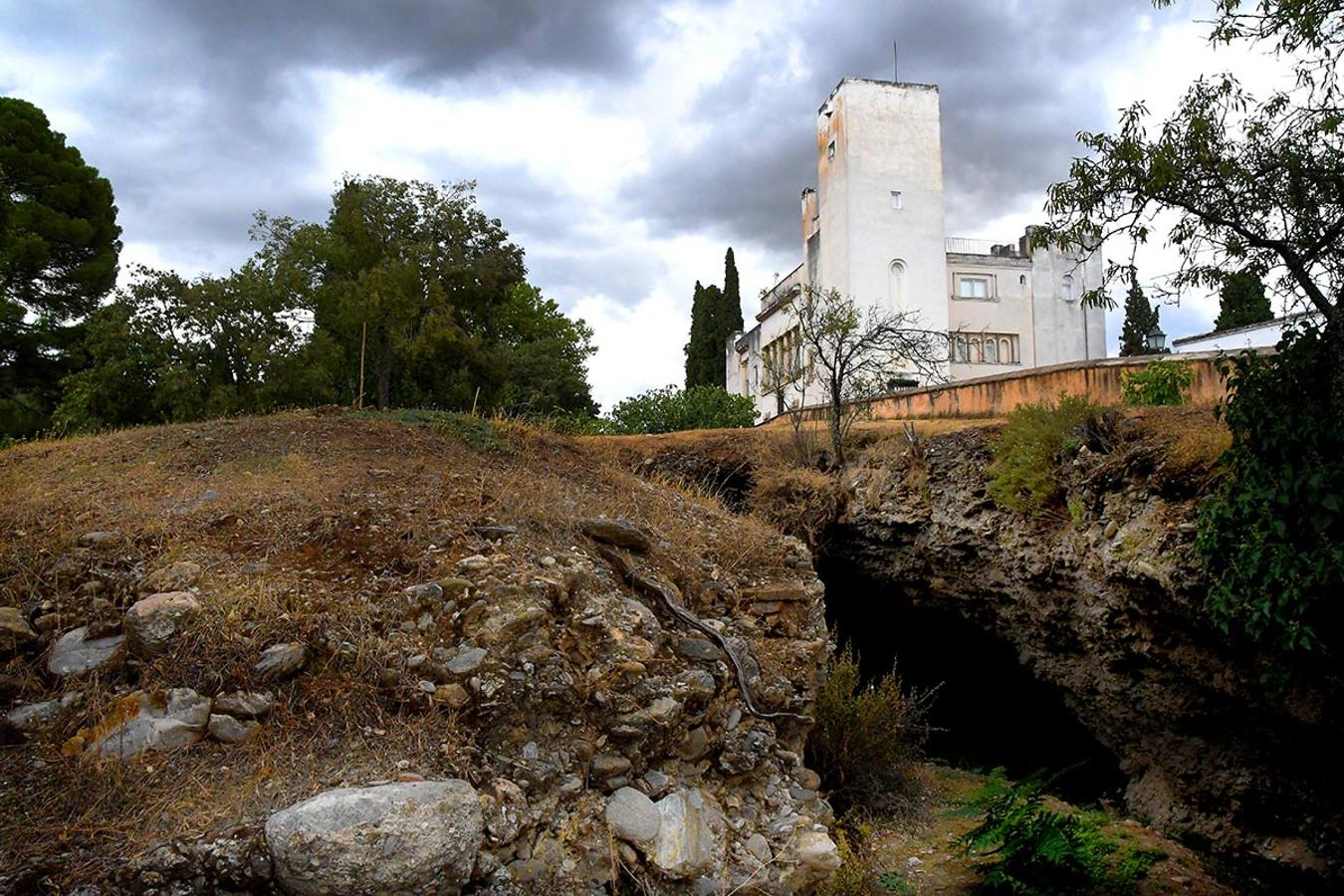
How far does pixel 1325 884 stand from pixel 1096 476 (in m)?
3.96

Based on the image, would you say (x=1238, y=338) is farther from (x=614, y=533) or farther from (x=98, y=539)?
(x=98, y=539)

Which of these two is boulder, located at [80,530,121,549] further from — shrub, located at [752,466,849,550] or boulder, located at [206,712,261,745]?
shrub, located at [752,466,849,550]

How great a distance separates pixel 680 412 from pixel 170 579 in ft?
59.4

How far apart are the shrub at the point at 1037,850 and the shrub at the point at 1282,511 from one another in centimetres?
212

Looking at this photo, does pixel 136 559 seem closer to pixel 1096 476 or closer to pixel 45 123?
pixel 1096 476

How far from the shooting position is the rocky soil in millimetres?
3928

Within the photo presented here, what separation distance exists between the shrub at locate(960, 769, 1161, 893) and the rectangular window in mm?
26150

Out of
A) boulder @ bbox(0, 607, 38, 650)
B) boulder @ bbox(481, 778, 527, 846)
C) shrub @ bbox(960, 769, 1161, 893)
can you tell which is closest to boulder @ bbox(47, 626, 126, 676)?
boulder @ bbox(0, 607, 38, 650)

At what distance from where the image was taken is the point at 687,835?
4.97m

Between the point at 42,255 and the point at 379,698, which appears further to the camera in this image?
the point at 42,255

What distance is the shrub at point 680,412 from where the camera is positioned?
75.5 feet

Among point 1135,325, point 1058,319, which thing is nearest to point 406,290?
point 1058,319

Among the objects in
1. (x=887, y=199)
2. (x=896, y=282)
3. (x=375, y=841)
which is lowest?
(x=375, y=841)

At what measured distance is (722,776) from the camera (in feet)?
18.6
